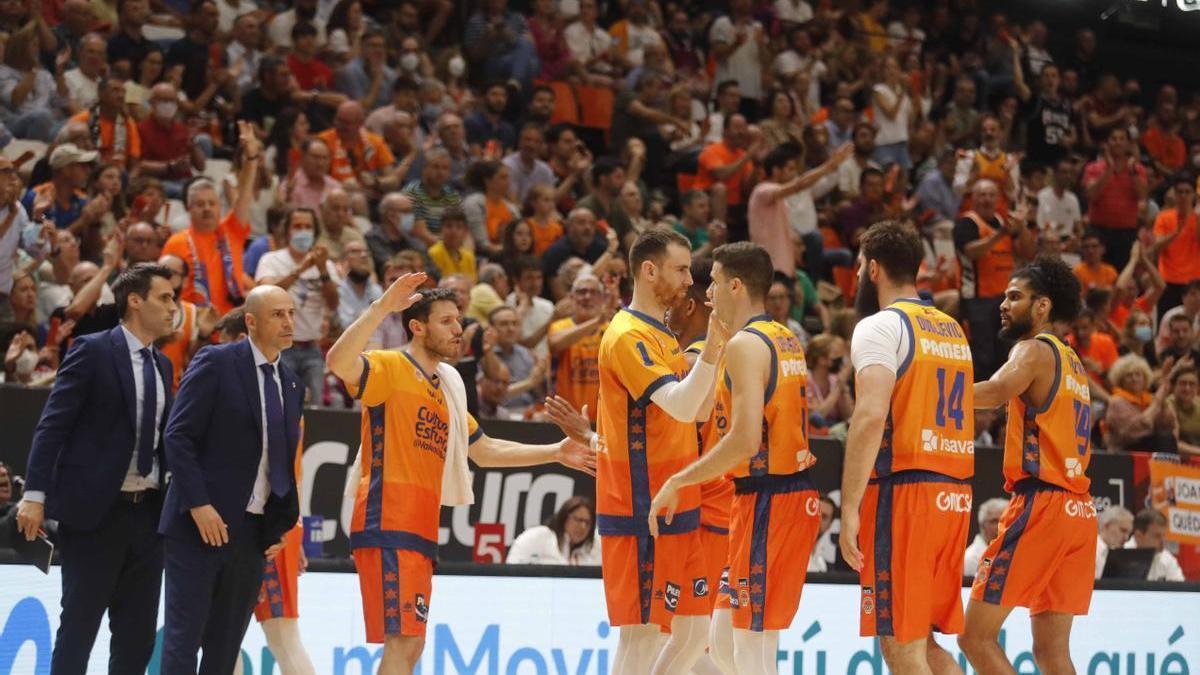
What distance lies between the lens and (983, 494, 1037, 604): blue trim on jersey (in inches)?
306

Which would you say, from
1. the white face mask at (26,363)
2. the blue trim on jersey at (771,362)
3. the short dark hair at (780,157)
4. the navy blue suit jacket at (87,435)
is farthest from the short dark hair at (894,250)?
the short dark hair at (780,157)

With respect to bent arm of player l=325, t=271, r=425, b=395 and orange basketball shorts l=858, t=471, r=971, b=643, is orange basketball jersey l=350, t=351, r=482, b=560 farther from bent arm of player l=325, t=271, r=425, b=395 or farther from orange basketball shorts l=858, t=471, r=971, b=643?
orange basketball shorts l=858, t=471, r=971, b=643

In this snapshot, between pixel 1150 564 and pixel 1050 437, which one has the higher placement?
pixel 1050 437

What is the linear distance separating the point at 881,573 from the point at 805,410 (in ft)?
2.97

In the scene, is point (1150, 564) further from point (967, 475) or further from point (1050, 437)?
point (967, 475)

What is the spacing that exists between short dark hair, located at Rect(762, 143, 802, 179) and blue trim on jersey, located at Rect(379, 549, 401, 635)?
992cm

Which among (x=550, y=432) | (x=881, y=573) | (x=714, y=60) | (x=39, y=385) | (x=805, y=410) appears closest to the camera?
(x=881, y=573)

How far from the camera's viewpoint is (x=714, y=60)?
20594 millimetres

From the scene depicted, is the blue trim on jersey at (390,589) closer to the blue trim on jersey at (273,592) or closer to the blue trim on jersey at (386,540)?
the blue trim on jersey at (386,540)

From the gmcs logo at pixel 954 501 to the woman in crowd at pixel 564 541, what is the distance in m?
4.50

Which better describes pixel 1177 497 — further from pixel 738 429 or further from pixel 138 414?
pixel 138 414

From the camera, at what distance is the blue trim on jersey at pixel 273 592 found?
845 cm

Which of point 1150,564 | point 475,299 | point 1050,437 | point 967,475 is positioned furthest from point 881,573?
point 475,299

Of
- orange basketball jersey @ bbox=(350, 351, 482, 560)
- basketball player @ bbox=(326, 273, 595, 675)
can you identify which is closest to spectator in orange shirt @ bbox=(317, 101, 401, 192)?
basketball player @ bbox=(326, 273, 595, 675)
